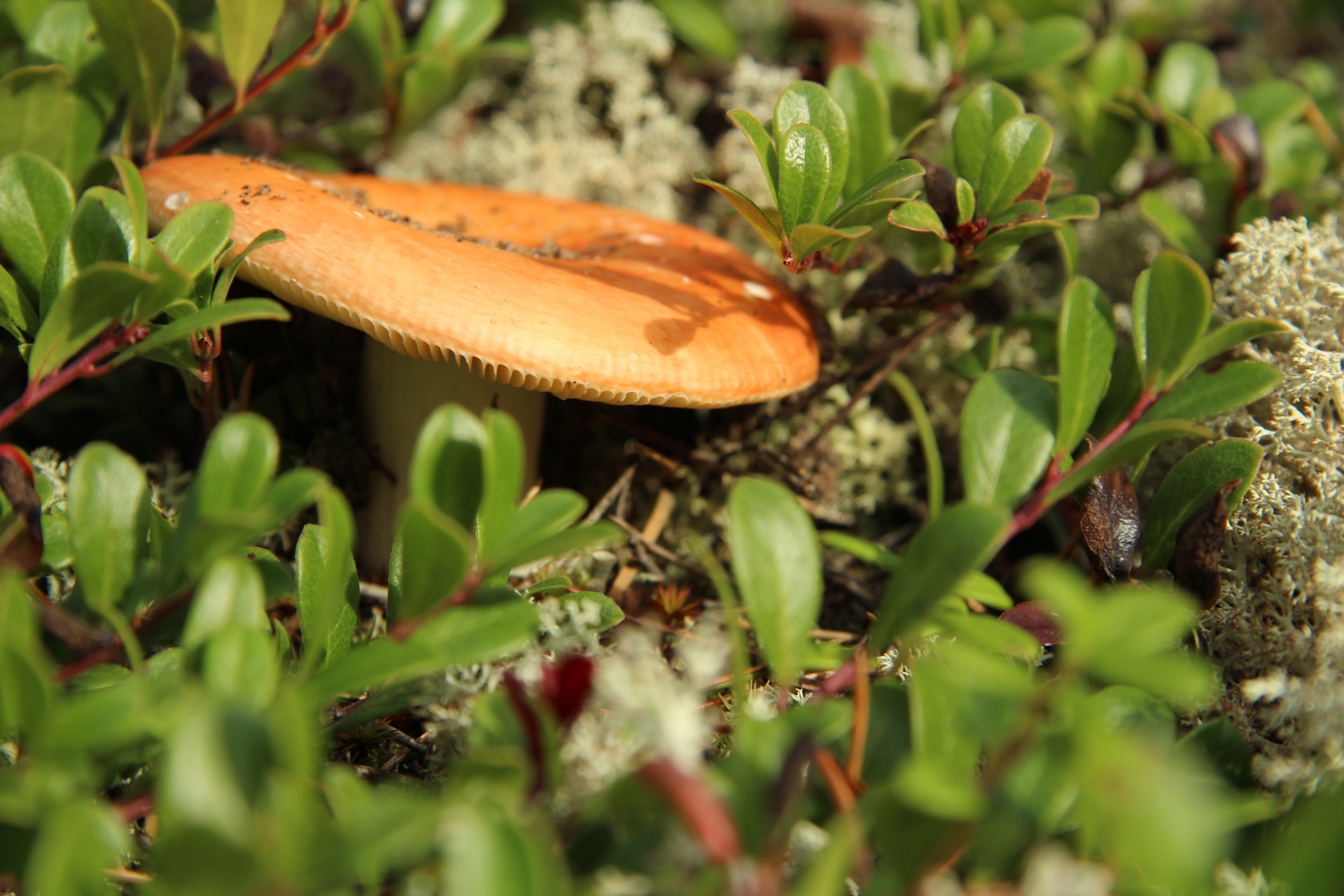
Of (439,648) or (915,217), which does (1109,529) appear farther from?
(439,648)

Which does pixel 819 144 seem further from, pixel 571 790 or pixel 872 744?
pixel 571 790

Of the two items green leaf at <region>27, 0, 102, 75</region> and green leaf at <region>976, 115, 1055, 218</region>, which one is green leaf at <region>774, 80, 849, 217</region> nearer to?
green leaf at <region>976, 115, 1055, 218</region>

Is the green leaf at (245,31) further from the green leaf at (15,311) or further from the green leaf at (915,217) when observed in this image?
the green leaf at (915,217)

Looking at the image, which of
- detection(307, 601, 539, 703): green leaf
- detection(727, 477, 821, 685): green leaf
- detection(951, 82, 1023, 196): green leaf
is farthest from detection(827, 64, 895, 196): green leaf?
detection(307, 601, 539, 703): green leaf

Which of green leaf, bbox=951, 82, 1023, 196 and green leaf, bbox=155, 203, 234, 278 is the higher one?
green leaf, bbox=951, 82, 1023, 196

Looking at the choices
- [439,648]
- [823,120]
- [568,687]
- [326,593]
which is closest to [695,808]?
[568,687]

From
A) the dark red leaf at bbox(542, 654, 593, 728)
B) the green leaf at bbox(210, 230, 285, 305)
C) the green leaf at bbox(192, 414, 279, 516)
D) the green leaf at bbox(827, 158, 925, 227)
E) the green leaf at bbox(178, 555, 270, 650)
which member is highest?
the green leaf at bbox(827, 158, 925, 227)
